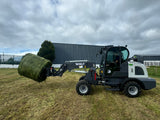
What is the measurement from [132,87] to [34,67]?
5.22 metres

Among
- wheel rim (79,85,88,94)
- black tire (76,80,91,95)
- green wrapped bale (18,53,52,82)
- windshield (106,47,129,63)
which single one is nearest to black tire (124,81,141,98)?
windshield (106,47,129,63)

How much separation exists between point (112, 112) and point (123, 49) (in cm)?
311

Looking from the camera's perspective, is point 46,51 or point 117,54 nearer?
point 117,54

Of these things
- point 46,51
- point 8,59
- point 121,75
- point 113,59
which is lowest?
point 121,75

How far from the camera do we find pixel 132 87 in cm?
416

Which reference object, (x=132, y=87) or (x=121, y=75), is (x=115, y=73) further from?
(x=132, y=87)

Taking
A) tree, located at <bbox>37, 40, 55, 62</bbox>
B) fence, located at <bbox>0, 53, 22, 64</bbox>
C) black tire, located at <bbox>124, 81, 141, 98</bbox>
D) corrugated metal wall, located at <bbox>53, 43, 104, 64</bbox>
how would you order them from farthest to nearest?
1. corrugated metal wall, located at <bbox>53, 43, 104, 64</bbox>
2. tree, located at <bbox>37, 40, 55, 62</bbox>
3. fence, located at <bbox>0, 53, 22, 64</bbox>
4. black tire, located at <bbox>124, 81, 141, 98</bbox>

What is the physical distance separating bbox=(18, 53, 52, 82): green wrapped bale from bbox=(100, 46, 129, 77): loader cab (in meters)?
3.34

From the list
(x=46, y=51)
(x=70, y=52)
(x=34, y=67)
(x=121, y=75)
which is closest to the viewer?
(x=121, y=75)

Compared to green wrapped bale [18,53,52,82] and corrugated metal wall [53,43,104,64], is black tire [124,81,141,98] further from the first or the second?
corrugated metal wall [53,43,104,64]

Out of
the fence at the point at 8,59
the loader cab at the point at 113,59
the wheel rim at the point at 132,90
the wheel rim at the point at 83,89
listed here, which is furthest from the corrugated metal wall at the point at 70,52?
the wheel rim at the point at 132,90

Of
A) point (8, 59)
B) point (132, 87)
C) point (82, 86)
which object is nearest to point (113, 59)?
point (132, 87)

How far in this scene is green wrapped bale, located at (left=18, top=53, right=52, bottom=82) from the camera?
4570mm

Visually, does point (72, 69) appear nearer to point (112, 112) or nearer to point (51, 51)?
point (112, 112)
